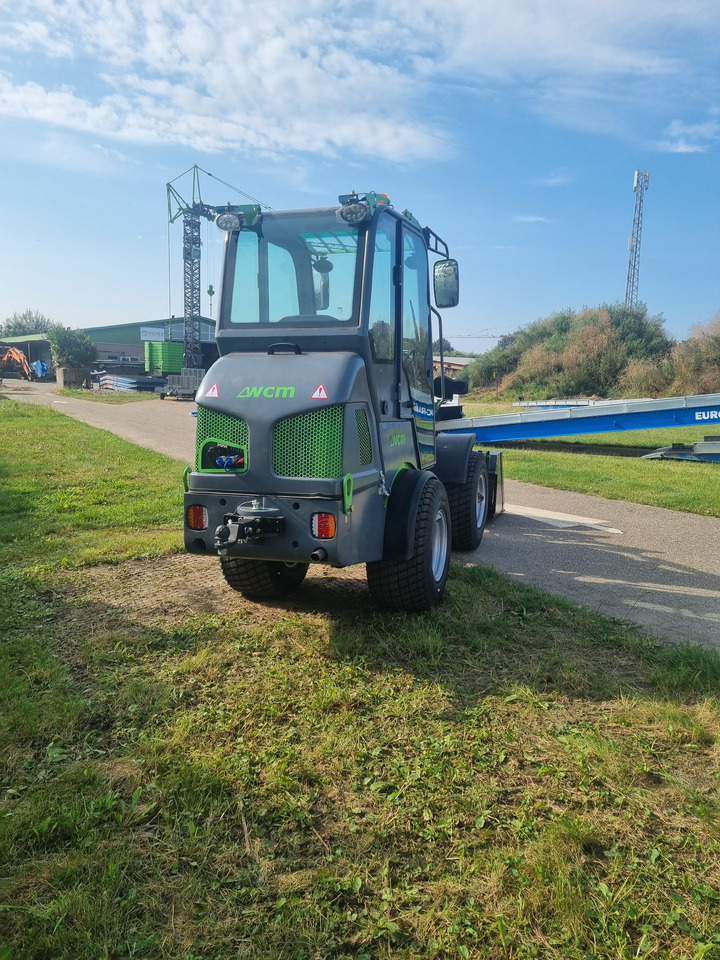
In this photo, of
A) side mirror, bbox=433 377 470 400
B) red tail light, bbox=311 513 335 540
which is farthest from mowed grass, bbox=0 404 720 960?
side mirror, bbox=433 377 470 400

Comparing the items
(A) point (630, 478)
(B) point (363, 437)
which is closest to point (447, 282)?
(B) point (363, 437)

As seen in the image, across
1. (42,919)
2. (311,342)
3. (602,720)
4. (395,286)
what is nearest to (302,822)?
(42,919)

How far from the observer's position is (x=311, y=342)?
4.64 metres

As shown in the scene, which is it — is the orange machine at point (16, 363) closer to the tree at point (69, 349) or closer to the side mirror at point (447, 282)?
the tree at point (69, 349)

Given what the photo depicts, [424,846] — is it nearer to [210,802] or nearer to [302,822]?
[302,822]

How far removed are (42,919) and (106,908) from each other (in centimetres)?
19

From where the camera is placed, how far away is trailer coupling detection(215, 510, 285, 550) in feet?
13.6

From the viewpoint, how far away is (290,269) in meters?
4.91

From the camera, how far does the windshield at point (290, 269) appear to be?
472cm

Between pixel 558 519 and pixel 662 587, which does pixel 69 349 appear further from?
pixel 662 587

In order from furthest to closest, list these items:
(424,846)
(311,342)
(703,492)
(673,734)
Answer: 1. (703,492)
2. (311,342)
3. (673,734)
4. (424,846)

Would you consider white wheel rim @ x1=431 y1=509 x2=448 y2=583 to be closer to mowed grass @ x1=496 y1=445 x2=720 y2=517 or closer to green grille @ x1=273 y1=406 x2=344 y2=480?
green grille @ x1=273 y1=406 x2=344 y2=480

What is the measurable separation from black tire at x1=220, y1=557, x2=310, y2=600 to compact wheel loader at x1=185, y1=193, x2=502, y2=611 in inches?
0.5

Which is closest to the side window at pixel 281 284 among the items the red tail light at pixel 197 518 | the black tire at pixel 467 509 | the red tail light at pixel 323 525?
the red tail light at pixel 197 518
